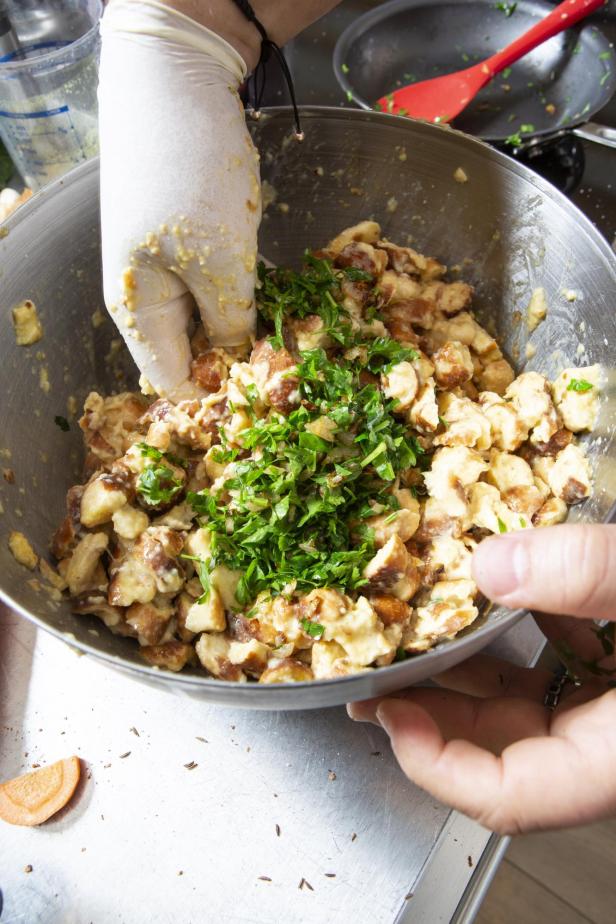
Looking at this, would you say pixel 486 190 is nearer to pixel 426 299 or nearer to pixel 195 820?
pixel 426 299

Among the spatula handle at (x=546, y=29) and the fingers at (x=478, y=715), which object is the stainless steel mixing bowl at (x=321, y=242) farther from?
the spatula handle at (x=546, y=29)

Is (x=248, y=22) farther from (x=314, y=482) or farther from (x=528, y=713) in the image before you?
(x=528, y=713)

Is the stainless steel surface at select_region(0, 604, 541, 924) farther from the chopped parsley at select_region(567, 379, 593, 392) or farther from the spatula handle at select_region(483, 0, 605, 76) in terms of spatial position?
the spatula handle at select_region(483, 0, 605, 76)

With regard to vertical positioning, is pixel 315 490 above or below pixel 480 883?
above

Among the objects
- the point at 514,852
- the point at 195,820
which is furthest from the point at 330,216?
the point at 514,852

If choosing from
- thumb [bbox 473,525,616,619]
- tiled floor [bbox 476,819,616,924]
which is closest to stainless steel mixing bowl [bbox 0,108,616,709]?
thumb [bbox 473,525,616,619]

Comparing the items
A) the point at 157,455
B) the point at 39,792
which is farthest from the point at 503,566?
the point at 39,792
